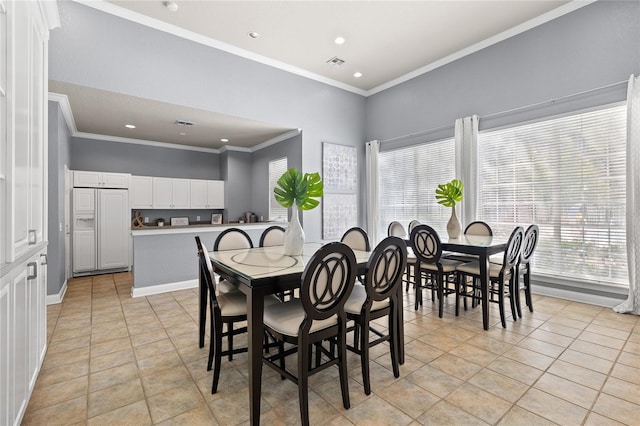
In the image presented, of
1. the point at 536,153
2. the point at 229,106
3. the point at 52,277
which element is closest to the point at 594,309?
the point at 536,153

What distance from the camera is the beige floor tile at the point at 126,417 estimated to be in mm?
1731

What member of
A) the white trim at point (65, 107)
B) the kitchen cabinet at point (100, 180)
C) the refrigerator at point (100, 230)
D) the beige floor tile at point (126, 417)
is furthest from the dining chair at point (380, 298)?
the kitchen cabinet at point (100, 180)

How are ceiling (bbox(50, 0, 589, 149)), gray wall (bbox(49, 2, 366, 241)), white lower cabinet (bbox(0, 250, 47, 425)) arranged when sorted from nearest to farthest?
white lower cabinet (bbox(0, 250, 47, 425)) < gray wall (bbox(49, 2, 366, 241)) < ceiling (bbox(50, 0, 589, 149))

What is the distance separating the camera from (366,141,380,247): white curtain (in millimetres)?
6125

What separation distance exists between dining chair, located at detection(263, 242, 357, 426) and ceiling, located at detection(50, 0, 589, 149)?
3352mm

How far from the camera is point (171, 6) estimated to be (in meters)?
3.56

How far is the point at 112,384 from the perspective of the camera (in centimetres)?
213

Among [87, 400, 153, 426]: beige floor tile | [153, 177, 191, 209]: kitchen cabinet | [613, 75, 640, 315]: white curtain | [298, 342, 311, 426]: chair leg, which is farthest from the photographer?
[153, 177, 191, 209]: kitchen cabinet

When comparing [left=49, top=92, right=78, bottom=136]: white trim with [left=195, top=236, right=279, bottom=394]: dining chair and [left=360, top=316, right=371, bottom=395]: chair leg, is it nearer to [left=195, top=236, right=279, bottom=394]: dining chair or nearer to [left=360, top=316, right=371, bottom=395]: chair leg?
[left=195, top=236, right=279, bottom=394]: dining chair

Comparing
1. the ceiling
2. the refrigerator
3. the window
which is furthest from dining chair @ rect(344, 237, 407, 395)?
the refrigerator

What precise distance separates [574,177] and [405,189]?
2.52m

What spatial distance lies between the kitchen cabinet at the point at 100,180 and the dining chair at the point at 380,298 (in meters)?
5.51

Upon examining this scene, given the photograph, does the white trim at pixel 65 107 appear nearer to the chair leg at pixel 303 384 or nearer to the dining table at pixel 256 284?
the dining table at pixel 256 284

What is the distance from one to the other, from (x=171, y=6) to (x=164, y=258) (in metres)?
3.28
